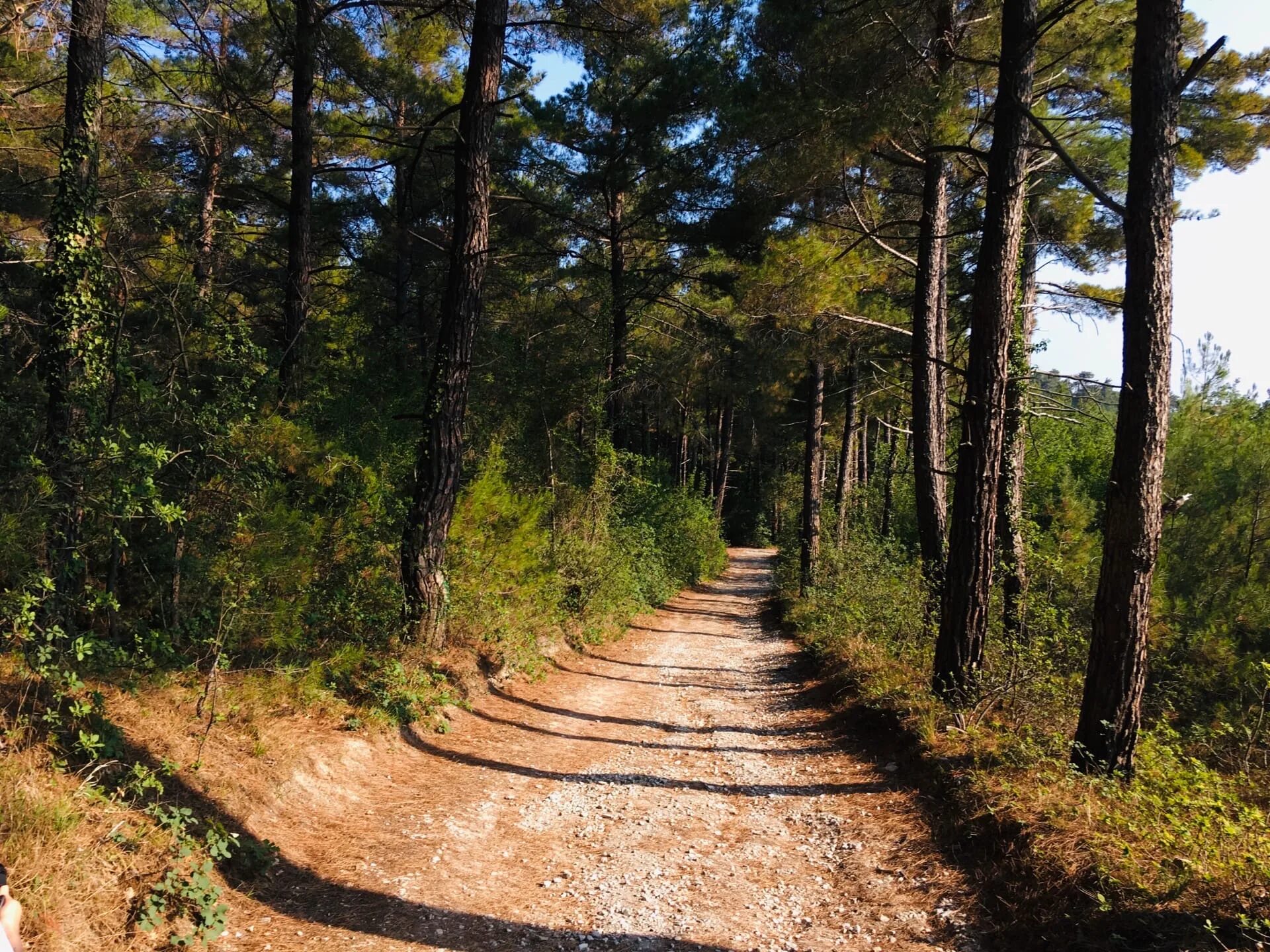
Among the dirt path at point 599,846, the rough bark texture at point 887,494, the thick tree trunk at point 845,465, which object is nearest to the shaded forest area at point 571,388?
the dirt path at point 599,846

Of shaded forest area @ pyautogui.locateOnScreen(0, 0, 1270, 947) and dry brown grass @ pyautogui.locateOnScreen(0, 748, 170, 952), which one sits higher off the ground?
shaded forest area @ pyautogui.locateOnScreen(0, 0, 1270, 947)

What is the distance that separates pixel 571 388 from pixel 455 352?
542 centimetres

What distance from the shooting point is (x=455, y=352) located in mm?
6859

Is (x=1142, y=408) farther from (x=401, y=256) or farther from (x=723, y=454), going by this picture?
(x=723, y=454)

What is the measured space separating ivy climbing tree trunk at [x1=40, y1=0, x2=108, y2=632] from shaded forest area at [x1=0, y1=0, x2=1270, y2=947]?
29mm

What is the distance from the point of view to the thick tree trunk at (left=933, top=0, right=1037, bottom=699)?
19.8 ft

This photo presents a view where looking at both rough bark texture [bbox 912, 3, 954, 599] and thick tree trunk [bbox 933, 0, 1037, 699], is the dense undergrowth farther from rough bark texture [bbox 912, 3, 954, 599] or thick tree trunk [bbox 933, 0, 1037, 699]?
rough bark texture [bbox 912, 3, 954, 599]

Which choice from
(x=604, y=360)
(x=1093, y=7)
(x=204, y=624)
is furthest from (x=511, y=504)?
(x=1093, y=7)

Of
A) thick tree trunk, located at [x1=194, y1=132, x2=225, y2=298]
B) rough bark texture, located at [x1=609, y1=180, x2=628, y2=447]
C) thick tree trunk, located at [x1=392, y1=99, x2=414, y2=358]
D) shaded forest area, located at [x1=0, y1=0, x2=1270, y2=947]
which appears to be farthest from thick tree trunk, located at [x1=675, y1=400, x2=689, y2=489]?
thick tree trunk, located at [x1=194, y1=132, x2=225, y2=298]

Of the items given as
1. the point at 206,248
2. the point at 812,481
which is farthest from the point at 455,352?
the point at 812,481

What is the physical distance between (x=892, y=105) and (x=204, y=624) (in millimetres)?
7509

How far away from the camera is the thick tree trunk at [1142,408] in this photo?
171 inches

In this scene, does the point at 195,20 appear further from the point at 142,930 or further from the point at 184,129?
the point at 142,930

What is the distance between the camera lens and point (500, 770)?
5664 millimetres
